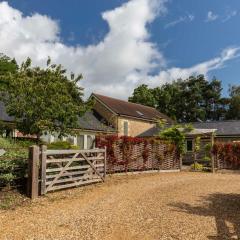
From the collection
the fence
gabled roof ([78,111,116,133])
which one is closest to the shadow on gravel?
the fence

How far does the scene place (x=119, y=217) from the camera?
819 cm

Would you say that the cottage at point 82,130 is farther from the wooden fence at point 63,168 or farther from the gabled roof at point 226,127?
the wooden fence at point 63,168

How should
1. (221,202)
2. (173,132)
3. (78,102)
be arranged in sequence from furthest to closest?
(78,102)
(173,132)
(221,202)

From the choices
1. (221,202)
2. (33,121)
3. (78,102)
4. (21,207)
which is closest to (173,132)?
(78,102)

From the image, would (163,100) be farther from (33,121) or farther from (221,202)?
(221,202)

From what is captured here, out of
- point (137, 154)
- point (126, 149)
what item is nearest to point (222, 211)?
point (126, 149)

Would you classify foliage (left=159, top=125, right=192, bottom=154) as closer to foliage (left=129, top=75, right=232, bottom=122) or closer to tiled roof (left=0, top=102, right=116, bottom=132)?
tiled roof (left=0, top=102, right=116, bottom=132)

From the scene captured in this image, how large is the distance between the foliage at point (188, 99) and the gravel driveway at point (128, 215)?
164ft

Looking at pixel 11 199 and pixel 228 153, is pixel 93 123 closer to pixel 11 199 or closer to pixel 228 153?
pixel 228 153

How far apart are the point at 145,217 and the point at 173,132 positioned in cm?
1529

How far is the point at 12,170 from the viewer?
35.7ft

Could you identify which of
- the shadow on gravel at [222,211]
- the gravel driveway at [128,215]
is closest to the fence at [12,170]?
the gravel driveway at [128,215]

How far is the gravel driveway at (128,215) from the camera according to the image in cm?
689

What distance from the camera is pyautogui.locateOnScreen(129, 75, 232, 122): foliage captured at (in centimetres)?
6238
